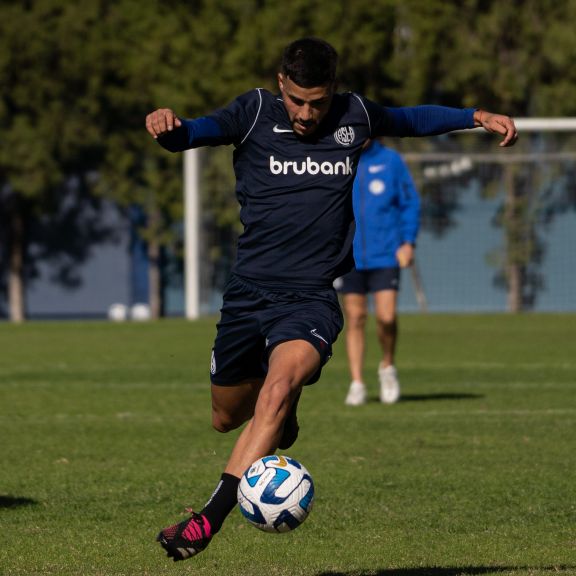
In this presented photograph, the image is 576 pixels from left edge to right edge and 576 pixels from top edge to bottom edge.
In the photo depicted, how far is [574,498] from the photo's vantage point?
781cm

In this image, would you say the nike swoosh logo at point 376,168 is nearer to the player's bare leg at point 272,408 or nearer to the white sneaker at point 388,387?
the white sneaker at point 388,387

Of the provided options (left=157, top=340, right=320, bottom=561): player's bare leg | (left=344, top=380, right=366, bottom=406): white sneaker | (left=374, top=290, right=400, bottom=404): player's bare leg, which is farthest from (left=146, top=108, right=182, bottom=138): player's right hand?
(left=344, top=380, right=366, bottom=406): white sneaker

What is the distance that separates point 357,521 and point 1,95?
85.0ft

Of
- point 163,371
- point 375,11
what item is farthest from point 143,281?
point 163,371

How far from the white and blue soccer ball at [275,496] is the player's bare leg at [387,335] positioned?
702 centimetres

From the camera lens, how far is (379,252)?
12781 millimetres

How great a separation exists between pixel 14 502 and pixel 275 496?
8.58ft

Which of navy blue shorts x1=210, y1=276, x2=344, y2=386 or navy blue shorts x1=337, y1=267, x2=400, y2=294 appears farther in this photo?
navy blue shorts x1=337, y1=267, x2=400, y2=294

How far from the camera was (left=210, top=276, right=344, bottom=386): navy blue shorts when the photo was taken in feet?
20.6

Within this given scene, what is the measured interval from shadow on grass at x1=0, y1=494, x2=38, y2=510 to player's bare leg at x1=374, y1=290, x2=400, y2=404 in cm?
536

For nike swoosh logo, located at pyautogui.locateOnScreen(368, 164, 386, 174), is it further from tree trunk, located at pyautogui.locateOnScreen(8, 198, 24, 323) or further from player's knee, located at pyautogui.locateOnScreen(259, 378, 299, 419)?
tree trunk, located at pyautogui.locateOnScreen(8, 198, 24, 323)

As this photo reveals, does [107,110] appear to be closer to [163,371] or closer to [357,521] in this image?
[163,371]

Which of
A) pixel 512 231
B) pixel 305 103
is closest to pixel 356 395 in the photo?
pixel 305 103

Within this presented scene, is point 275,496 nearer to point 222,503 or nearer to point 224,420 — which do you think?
point 222,503
